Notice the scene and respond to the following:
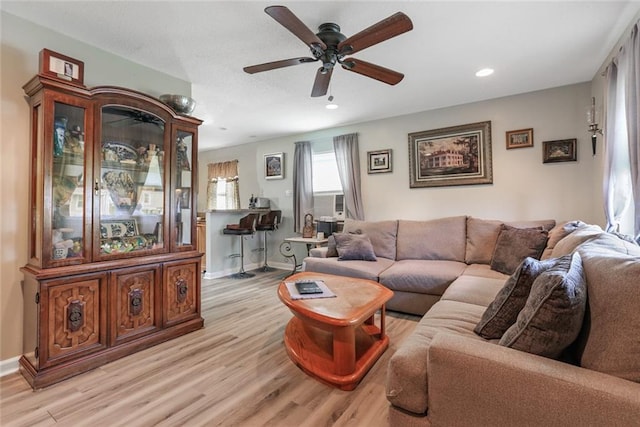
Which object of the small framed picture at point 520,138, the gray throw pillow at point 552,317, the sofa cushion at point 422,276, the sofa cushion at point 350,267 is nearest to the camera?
the gray throw pillow at point 552,317

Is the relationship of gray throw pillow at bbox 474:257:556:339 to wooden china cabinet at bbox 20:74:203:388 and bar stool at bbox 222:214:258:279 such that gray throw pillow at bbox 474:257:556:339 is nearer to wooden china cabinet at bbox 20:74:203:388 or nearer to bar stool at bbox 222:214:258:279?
wooden china cabinet at bbox 20:74:203:388

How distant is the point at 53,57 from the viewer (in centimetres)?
201

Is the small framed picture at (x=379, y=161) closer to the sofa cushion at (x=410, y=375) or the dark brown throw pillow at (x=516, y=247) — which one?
the dark brown throw pillow at (x=516, y=247)

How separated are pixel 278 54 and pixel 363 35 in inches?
40.4

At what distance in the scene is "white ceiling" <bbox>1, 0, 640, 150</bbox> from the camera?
200 cm

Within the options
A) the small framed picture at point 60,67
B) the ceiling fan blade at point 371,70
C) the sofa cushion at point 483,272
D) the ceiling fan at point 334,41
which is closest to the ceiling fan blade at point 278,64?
the ceiling fan at point 334,41

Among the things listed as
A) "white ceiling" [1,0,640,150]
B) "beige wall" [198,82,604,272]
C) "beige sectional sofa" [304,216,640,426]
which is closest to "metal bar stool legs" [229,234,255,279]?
"beige wall" [198,82,604,272]

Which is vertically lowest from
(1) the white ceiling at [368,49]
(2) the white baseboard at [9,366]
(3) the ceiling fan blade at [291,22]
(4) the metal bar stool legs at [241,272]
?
(2) the white baseboard at [9,366]

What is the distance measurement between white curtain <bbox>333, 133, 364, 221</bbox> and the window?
22 centimetres

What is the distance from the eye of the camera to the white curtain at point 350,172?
4664 millimetres

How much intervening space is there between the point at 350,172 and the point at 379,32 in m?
2.94

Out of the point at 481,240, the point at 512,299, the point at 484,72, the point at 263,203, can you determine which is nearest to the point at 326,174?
the point at 263,203

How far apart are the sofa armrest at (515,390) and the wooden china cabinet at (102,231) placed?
7.44 feet

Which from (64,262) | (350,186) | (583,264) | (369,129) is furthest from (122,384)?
(369,129)
